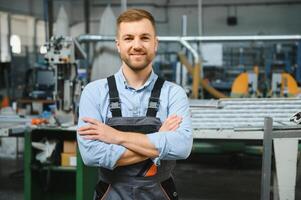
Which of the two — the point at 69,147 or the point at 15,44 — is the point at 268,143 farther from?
the point at 15,44

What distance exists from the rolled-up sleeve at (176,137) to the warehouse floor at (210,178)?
1.99m

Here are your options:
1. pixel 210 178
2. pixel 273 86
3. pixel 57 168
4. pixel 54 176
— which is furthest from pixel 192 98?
pixel 57 168

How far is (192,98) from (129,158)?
3485 mm

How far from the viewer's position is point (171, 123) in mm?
1186

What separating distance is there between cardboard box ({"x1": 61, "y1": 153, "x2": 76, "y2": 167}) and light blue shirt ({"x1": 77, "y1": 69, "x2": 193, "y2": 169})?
1456 mm

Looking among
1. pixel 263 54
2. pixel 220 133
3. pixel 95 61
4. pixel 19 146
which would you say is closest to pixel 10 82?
pixel 19 146

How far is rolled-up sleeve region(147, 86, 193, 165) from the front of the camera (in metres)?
1.15

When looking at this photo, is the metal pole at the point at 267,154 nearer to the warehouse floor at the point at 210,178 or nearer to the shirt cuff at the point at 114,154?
the shirt cuff at the point at 114,154

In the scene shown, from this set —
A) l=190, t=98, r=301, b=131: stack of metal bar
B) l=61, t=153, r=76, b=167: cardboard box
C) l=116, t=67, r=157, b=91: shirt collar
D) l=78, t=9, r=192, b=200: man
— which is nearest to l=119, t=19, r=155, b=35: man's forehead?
l=78, t=9, r=192, b=200: man

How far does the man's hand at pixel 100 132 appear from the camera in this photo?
1.15m

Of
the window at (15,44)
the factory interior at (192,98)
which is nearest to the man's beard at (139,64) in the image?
the factory interior at (192,98)

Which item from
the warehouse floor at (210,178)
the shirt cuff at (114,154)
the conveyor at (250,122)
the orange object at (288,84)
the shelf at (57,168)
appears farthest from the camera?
the orange object at (288,84)

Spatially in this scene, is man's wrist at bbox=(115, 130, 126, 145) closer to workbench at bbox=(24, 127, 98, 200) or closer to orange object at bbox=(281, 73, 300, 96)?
workbench at bbox=(24, 127, 98, 200)

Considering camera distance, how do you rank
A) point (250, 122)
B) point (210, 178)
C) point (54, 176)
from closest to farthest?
1. point (250, 122)
2. point (54, 176)
3. point (210, 178)
